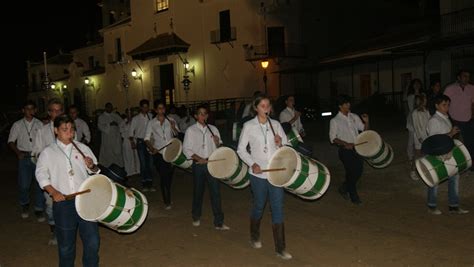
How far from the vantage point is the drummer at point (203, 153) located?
779cm

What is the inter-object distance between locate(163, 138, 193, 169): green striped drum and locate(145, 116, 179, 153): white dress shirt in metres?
0.37

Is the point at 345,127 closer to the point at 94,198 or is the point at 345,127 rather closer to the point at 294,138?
the point at 294,138

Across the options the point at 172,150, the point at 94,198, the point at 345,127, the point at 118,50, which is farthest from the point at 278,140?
the point at 118,50

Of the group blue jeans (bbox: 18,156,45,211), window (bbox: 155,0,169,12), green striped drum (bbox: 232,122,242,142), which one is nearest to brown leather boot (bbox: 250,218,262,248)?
green striped drum (bbox: 232,122,242,142)

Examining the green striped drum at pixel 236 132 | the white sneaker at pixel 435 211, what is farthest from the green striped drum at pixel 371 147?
the green striped drum at pixel 236 132

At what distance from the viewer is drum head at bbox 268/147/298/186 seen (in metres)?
6.07

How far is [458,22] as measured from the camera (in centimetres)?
2550

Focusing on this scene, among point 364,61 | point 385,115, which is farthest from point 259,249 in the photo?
point 364,61

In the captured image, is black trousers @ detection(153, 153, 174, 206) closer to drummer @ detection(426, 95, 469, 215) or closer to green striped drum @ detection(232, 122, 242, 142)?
green striped drum @ detection(232, 122, 242, 142)

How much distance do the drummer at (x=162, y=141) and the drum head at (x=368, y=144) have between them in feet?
10.9

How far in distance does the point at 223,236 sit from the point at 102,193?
2.53 m

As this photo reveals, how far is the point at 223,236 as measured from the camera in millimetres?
7438

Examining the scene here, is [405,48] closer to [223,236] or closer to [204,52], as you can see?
[204,52]

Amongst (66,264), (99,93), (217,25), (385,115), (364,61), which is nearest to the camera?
(66,264)
